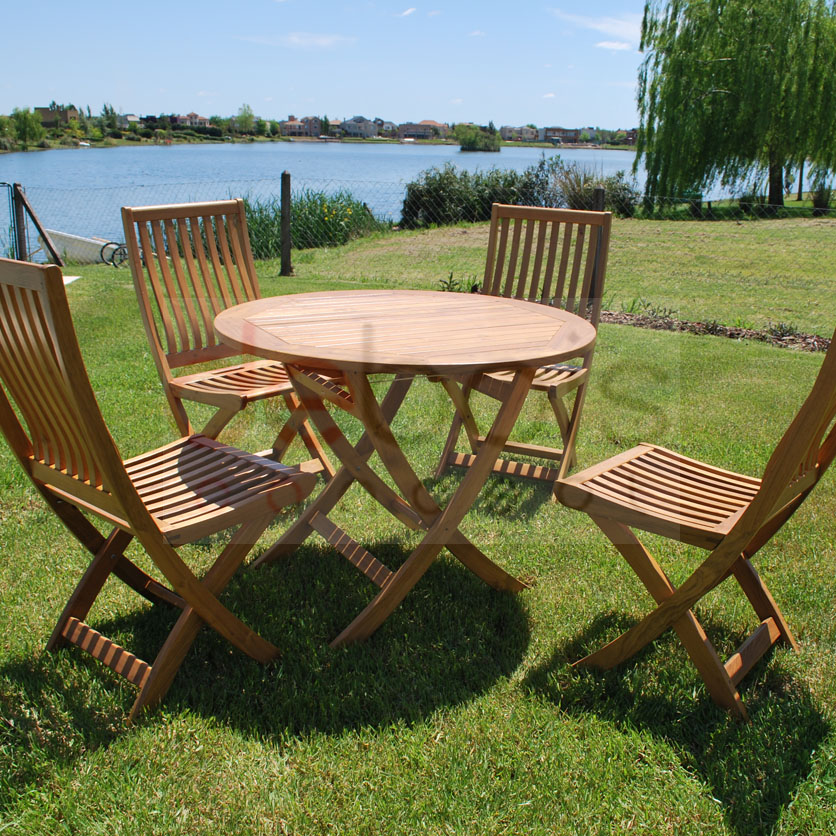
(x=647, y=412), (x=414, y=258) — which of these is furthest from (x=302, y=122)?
(x=647, y=412)

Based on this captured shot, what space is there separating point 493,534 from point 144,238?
6.37 ft

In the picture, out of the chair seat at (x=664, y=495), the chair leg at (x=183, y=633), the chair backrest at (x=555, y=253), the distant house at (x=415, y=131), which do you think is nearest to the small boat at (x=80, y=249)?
the chair backrest at (x=555, y=253)

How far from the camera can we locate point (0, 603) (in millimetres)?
2588

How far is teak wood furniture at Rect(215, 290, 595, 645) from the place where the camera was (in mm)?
2229

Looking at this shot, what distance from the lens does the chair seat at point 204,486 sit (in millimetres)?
1996

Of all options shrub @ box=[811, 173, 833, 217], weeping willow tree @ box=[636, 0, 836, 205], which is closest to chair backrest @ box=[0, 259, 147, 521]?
weeping willow tree @ box=[636, 0, 836, 205]

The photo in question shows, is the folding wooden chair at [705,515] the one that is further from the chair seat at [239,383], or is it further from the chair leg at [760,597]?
the chair seat at [239,383]

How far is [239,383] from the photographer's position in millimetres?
3195

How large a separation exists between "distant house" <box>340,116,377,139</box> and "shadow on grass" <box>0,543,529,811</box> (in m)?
73.2

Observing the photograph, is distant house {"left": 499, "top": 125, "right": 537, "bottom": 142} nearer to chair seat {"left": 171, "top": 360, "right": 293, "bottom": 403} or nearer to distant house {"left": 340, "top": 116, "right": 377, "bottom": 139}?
distant house {"left": 340, "top": 116, "right": 377, "bottom": 139}

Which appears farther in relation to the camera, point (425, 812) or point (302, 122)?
point (302, 122)

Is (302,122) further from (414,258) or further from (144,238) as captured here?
(144,238)

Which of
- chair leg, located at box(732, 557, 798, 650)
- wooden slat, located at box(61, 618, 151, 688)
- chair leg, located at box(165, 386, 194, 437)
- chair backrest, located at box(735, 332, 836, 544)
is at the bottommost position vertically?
wooden slat, located at box(61, 618, 151, 688)

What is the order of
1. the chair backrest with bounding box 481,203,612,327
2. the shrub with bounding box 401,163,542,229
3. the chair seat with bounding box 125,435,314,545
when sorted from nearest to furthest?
the chair seat with bounding box 125,435,314,545 → the chair backrest with bounding box 481,203,612,327 → the shrub with bounding box 401,163,542,229
